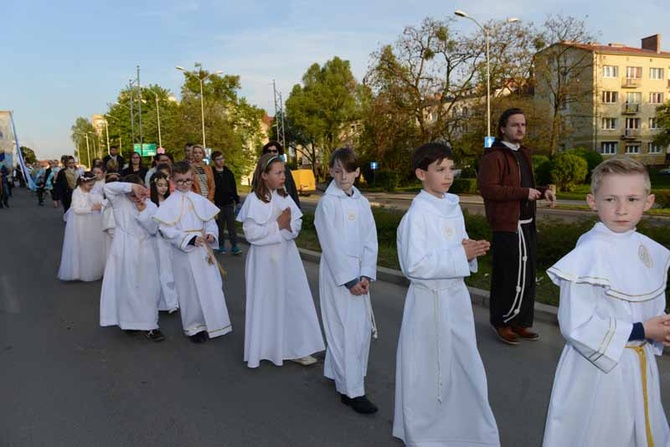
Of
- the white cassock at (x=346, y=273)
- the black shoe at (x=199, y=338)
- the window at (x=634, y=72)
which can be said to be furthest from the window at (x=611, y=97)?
the white cassock at (x=346, y=273)

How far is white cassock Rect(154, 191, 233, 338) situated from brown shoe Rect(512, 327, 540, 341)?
3.06 m

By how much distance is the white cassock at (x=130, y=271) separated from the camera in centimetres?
629

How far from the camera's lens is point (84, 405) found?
4.44m

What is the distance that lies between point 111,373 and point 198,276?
51.3 inches

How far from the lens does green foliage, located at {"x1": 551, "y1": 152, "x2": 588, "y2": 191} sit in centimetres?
3347

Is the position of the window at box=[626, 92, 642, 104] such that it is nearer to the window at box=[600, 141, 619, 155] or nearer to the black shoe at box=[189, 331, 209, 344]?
the window at box=[600, 141, 619, 155]

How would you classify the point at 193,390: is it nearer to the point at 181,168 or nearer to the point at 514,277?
the point at 181,168

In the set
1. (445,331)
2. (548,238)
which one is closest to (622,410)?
(445,331)

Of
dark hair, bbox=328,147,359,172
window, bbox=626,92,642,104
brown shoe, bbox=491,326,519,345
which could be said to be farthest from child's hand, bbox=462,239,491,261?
window, bbox=626,92,642,104

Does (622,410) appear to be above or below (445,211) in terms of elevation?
below

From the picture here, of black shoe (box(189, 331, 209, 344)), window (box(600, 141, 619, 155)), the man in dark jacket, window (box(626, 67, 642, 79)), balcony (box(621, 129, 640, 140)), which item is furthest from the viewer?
window (box(626, 67, 642, 79))

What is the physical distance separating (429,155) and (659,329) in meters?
1.61

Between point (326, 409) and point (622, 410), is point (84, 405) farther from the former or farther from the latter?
point (622, 410)

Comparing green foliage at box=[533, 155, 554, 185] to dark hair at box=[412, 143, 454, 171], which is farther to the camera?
green foliage at box=[533, 155, 554, 185]
